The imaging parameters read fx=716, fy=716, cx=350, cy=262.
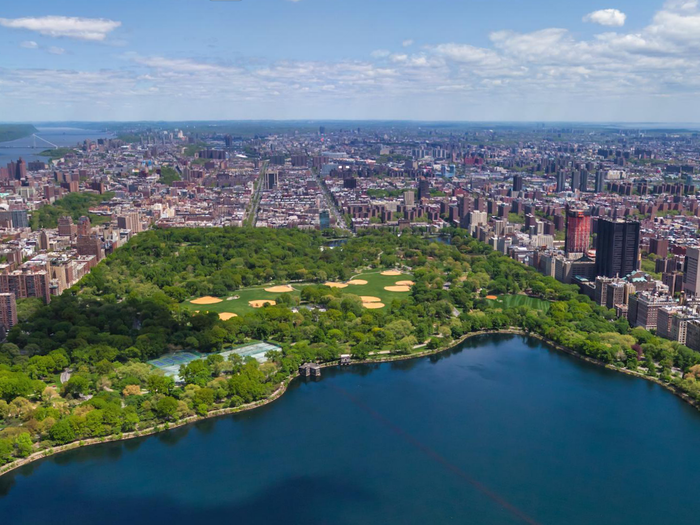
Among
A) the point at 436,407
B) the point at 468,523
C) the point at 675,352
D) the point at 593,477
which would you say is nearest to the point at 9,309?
the point at 436,407

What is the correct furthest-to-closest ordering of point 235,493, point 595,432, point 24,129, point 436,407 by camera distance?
point 24,129
point 436,407
point 595,432
point 235,493

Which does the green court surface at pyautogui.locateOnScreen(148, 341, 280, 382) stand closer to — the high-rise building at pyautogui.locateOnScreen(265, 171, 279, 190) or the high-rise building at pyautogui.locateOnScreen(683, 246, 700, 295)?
the high-rise building at pyautogui.locateOnScreen(683, 246, 700, 295)

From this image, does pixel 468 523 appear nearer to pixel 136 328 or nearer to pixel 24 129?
pixel 136 328

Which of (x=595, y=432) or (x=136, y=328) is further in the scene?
(x=136, y=328)

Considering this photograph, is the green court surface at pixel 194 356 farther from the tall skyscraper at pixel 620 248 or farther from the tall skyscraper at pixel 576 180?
the tall skyscraper at pixel 576 180

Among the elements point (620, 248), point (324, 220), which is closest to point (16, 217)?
point (324, 220)

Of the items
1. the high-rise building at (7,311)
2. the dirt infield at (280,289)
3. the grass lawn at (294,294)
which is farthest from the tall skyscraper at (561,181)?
the high-rise building at (7,311)

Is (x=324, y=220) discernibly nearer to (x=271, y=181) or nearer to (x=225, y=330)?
(x=271, y=181)
